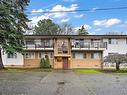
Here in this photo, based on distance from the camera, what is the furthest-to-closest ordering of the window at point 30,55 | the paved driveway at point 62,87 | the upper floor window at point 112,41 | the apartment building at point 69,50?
the upper floor window at point 112,41 < the window at point 30,55 < the apartment building at point 69,50 < the paved driveway at point 62,87

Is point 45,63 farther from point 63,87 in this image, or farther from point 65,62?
point 63,87

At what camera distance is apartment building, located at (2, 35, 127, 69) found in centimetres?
5884

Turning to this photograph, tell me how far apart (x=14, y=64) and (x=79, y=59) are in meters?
12.0

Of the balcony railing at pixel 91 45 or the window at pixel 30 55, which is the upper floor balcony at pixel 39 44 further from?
the balcony railing at pixel 91 45

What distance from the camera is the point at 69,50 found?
2346 inches

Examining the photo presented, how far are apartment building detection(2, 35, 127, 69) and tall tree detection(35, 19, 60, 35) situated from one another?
3773 cm

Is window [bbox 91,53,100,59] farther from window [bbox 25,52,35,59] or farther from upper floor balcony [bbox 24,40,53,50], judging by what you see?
window [bbox 25,52,35,59]

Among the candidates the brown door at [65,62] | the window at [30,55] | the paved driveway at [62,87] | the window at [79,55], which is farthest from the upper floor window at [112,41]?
the paved driveway at [62,87]

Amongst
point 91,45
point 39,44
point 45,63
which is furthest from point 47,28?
point 45,63

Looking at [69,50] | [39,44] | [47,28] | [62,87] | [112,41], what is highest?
[47,28]

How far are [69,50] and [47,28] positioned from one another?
40.6m

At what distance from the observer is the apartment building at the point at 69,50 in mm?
58844

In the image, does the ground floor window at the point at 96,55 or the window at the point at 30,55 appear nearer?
the window at the point at 30,55

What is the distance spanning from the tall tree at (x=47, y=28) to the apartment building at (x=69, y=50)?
3773 centimetres
